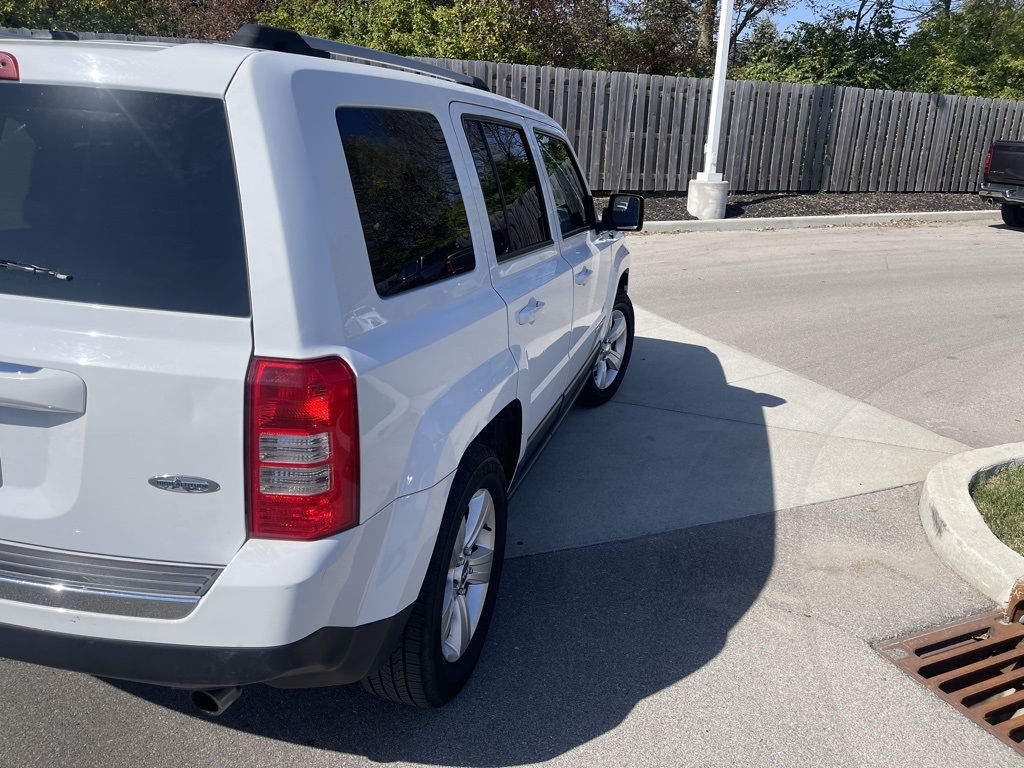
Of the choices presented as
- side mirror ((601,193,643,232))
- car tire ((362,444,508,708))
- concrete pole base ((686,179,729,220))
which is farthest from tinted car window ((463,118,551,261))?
concrete pole base ((686,179,729,220))

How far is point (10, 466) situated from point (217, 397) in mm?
605

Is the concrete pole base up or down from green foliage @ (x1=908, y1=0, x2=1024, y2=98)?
down

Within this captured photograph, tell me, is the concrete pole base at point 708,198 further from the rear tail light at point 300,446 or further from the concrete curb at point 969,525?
the rear tail light at point 300,446

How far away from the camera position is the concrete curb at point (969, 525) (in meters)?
3.73

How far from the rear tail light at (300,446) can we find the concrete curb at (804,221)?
39.8 feet

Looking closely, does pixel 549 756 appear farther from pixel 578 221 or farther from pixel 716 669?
pixel 578 221

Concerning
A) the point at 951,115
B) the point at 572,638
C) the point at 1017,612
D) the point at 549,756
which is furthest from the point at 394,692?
the point at 951,115

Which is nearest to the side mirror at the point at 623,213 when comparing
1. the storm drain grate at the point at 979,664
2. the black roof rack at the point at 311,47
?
the black roof rack at the point at 311,47

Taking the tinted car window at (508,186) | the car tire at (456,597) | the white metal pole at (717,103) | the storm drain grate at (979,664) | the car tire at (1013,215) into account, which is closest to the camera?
the car tire at (456,597)

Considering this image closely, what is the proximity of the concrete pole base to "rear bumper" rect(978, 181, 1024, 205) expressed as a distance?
4877 millimetres

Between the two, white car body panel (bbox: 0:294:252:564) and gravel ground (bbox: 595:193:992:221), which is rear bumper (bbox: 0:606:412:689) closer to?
white car body panel (bbox: 0:294:252:564)

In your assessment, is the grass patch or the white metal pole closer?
the grass patch

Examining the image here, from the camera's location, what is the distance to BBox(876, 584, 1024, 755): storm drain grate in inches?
120

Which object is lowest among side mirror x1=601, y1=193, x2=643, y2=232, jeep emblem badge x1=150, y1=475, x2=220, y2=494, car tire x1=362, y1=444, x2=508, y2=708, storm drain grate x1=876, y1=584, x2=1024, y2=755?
storm drain grate x1=876, y1=584, x2=1024, y2=755
